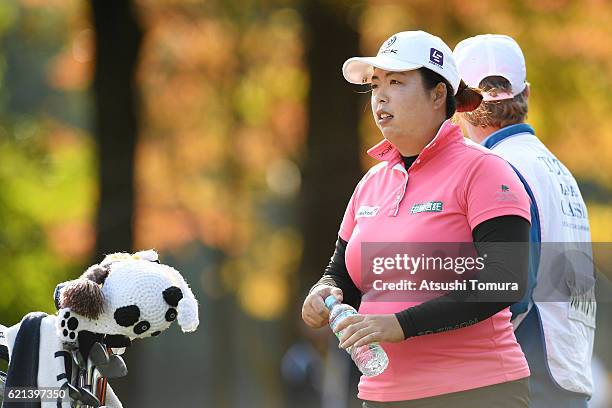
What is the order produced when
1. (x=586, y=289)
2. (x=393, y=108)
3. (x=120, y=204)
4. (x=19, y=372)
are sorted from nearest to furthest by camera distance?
1. (x=19, y=372)
2. (x=393, y=108)
3. (x=586, y=289)
4. (x=120, y=204)

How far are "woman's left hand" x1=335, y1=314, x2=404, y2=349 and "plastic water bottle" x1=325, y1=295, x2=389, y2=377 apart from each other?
64 mm

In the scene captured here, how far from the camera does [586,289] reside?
411cm

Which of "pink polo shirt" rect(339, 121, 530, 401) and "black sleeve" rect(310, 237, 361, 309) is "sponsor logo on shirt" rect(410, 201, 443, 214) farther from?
"black sleeve" rect(310, 237, 361, 309)

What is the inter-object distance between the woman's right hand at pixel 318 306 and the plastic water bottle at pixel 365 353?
0.08 m

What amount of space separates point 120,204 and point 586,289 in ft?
26.6

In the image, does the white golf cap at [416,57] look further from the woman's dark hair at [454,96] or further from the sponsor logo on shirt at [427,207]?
the sponsor logo on shirt at [427,207]

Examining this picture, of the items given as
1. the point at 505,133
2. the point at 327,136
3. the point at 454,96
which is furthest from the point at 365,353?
the point at 327,136

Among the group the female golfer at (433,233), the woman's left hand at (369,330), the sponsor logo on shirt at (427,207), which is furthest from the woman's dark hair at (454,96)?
the woman's left hand at (369,330)

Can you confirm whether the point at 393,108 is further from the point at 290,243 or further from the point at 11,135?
the point at 290,243

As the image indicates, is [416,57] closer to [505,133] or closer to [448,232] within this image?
[448,232]

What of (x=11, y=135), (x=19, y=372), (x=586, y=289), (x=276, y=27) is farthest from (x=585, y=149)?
(x=19, y=372)

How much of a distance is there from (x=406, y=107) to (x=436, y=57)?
0.61 feet

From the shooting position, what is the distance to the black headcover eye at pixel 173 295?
350 centimetres

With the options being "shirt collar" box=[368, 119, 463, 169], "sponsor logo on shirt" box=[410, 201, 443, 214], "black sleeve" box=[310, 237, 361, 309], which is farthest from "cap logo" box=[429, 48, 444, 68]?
"black sleeve" box=[310, 237, 361, 309]
